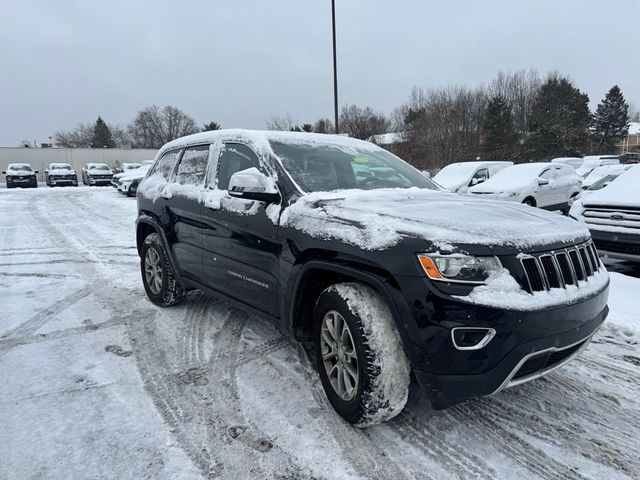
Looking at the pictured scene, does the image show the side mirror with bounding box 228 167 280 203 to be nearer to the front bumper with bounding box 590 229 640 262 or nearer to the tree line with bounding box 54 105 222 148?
the front bumper with bounding box 590 229 640 262

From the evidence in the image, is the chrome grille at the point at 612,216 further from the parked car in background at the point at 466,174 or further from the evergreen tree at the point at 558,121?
the evergreen tree at the point at 558,121

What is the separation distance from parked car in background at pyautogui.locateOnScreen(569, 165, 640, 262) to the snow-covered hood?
365 cm

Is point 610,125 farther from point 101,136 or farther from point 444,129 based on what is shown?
point 101,136

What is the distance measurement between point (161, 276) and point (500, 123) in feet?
131

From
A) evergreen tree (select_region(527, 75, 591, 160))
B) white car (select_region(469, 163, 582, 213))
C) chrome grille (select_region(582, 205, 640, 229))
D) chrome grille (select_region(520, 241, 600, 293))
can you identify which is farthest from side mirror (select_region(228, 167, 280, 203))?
evergreen tree (select_region(527, 75, 591, 160))

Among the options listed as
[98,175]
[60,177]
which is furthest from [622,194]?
[60,177]

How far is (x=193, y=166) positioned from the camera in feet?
14.0

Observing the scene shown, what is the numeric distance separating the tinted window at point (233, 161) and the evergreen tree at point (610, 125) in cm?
6468

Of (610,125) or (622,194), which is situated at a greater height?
(610,125)

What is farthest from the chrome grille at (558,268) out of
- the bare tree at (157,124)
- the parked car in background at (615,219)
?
the bare tree at (157,124)

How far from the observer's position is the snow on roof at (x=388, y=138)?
130 ft

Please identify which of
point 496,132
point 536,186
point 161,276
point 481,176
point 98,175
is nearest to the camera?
point 161,276

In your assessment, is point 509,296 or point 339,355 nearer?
point 509,296

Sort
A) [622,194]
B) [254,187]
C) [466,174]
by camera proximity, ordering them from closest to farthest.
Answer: [254,187], [622,194], [466,174]
